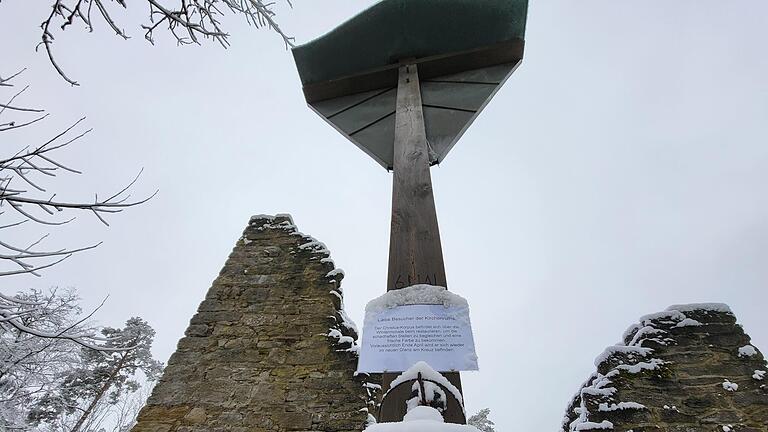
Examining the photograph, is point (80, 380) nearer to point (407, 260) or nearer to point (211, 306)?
point (211, 306)

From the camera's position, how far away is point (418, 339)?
4.10 ft

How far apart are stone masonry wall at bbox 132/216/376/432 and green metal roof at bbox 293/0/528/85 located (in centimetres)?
238

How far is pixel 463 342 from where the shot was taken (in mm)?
1225

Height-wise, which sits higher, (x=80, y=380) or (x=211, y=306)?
(x=80, y=380)

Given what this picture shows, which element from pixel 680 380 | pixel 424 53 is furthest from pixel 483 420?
pixel 424 53

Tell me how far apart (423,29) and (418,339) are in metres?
2.07

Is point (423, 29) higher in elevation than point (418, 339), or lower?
higher

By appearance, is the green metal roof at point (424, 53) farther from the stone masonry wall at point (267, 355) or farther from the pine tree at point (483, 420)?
the pine tree at point (483, 420)

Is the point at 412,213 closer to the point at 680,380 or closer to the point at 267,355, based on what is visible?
the point at 267,355

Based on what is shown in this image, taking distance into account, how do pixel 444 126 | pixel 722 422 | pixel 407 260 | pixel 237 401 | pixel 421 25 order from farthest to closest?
pixel 237 401 < pixel 722 422 < pixel 421 25 < pixel 444 126 < pixel 407 260

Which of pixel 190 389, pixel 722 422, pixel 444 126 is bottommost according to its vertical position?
pixel 722 422

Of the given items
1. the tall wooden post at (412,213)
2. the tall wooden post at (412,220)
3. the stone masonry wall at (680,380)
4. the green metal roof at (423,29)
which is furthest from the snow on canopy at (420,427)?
the stone masonry wall at (680,380)

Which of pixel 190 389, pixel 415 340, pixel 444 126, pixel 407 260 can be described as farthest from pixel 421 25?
pixel 190 389

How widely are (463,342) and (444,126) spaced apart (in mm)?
1380
